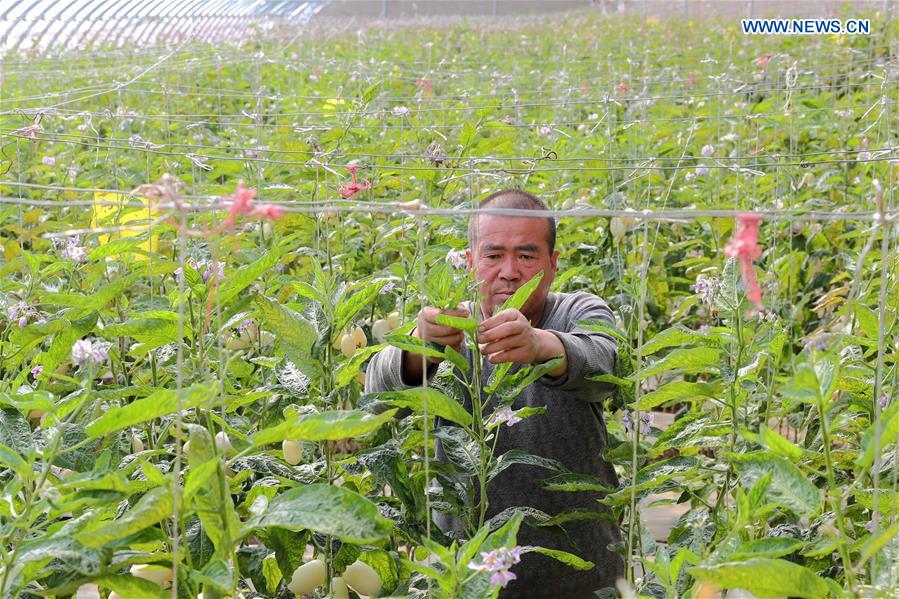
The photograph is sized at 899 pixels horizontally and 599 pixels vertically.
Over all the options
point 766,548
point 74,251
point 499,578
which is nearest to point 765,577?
point 766,548

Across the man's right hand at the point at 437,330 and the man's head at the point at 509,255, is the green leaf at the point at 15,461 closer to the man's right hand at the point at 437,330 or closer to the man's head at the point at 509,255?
the man's right hand at the point at 437,330

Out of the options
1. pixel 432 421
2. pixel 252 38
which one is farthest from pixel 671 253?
pixel 252 38

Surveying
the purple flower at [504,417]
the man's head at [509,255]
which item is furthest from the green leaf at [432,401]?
the man's head at [509,255]

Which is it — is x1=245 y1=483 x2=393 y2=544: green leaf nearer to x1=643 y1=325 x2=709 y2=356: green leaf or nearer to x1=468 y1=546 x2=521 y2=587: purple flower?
x1=468 y1=546 x2=521 y2=587: purple flower

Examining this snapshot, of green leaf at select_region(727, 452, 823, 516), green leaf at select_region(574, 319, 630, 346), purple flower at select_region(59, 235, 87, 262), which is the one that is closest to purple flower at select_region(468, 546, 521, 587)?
green leaf at select_region(727, 452, 823, 516)

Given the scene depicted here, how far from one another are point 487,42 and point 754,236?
1117 cm

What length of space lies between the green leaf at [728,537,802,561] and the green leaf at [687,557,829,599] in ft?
0.12

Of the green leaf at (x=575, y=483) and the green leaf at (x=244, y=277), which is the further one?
the green leaf at (x=575, y=483)

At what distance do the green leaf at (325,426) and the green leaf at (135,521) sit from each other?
95 mm

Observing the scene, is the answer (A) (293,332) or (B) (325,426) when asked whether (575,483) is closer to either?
(A) (293,332)

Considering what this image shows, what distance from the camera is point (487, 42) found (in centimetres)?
1173

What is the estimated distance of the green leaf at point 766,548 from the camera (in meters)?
0.99

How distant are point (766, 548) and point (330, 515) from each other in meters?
0.40

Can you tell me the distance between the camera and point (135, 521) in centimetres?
97
